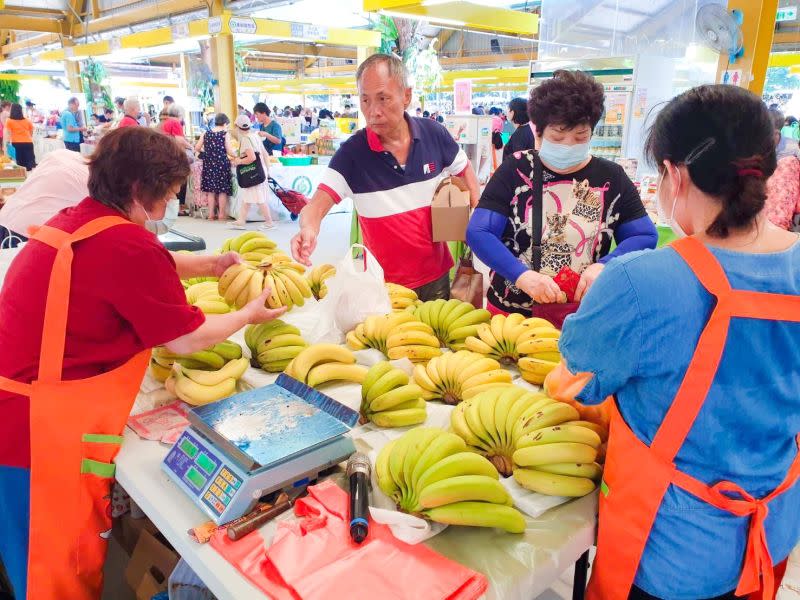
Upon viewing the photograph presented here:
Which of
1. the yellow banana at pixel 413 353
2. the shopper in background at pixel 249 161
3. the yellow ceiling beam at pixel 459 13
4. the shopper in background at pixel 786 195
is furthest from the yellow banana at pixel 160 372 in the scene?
the shopper in background at pixel 249 161

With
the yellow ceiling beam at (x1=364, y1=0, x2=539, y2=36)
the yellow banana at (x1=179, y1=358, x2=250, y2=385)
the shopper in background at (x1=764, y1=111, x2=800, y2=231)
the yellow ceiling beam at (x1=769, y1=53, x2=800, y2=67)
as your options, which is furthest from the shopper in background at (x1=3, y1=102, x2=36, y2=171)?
the yellow ceiling beam at (x1=769, y1=53, x2=800, y2=67)

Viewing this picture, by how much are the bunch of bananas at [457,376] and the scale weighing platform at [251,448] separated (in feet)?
1.13

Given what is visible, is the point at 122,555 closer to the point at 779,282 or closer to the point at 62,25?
the point at 779,282

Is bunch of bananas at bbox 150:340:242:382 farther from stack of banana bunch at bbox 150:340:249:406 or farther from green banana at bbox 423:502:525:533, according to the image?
green banana at bbox 423:502:525:533

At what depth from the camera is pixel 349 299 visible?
7.88ft

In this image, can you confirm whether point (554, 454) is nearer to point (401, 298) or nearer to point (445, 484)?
point (445, 484)

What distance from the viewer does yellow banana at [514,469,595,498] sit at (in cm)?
142

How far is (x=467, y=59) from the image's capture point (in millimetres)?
28672

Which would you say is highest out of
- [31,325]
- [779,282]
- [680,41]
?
[680,41]

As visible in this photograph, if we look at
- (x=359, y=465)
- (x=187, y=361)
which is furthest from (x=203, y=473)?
(x=187, y=361)

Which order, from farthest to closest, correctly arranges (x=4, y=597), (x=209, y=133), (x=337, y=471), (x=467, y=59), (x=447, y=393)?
(x=467, y=59) < (x=209, y=133) < (x=4, y=597) < (x=447, y=393) < (x=337, y=471)

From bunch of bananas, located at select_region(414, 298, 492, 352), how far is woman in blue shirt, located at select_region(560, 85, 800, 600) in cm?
95

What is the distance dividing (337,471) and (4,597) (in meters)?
1.67

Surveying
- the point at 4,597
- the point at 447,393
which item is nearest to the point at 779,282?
the point at 447,393
